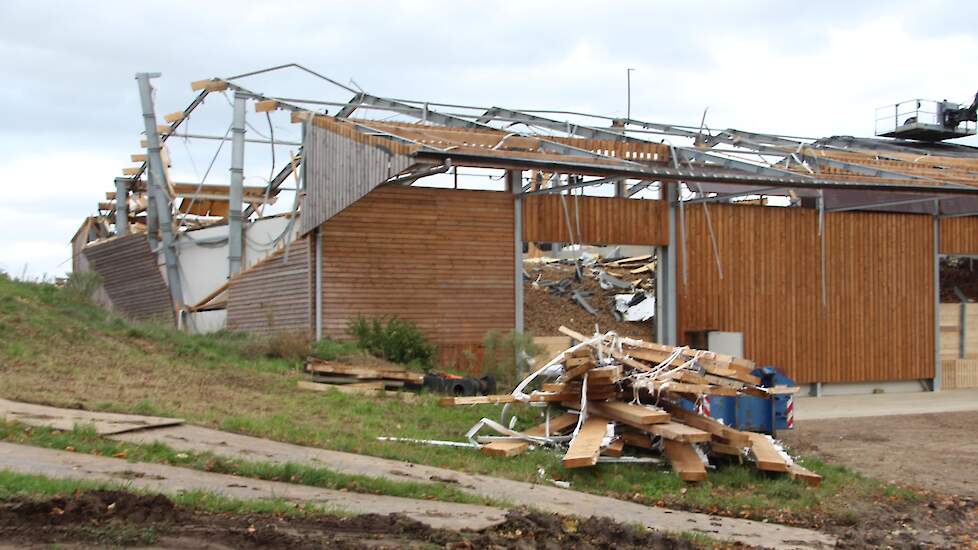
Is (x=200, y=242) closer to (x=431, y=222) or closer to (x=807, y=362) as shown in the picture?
(x=431, y=222)

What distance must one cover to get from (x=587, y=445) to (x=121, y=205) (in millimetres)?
20410

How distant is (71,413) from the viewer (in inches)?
469

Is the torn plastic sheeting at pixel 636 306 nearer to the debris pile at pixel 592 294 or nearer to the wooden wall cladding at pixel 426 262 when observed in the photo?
the debris pile at pixel 592 294

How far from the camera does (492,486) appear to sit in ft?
35.2

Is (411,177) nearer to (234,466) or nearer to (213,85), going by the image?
(213,85)

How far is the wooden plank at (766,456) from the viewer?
12.0m

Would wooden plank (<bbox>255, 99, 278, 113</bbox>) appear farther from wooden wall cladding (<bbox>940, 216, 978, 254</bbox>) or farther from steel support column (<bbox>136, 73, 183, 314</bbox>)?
wooden wall cladding (<bbox>940, 216, 978, 254</bbox>)

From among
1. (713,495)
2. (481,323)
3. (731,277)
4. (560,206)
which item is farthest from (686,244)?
(713,495)

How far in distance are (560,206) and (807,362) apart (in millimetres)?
7315

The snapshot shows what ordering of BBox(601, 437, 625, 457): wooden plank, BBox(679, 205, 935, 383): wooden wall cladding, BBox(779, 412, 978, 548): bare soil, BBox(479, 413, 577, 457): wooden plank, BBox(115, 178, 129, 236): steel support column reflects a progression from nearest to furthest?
BBox(779, 412, 978, 548): bare soil → BBox(601, 437, 625, 457): wooden plank → BBox(479, 413, 577, 457): wooden plank → BBox(679, 205, 935, 383): wooden wall cladding → BBox(115, 178, 129, 236): steel support column

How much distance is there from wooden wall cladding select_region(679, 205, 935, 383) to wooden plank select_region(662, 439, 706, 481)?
1113 centimetres

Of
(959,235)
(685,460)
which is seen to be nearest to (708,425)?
(685,460)

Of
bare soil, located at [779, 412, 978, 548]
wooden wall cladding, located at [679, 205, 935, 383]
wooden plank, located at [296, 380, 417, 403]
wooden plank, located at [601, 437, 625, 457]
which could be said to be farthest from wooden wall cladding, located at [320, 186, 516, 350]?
wooden plank, located at [601, 437, 625, 457]

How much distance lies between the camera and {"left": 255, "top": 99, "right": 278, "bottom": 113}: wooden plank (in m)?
22.5
